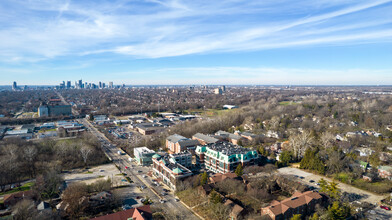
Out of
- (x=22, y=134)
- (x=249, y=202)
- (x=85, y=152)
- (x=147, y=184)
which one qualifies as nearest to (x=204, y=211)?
(x=249, y=202)

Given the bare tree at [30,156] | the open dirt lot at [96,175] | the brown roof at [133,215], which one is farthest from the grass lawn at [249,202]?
the bare tree at [30,156]

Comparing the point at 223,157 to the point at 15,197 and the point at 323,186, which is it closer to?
the point at 323,186

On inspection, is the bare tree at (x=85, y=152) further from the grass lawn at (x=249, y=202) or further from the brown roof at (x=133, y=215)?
the grass lawn at (x=249, y=202)

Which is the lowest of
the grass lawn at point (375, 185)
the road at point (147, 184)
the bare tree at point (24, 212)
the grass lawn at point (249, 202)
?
the road at point (147, 184)

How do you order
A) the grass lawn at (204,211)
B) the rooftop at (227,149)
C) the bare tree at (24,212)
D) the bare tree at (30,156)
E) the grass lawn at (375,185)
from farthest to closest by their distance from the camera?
the rooftop at (227,149) < the bare tree at (30,156) < the grass lawn at (375,185) < the grass lawn at (204,211) < the bare tree at (24,212)

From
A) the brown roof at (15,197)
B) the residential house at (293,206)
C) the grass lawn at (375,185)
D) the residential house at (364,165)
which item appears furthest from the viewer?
the residential house at (364,165)

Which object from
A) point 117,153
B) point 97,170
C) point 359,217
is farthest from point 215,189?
point 117,153
